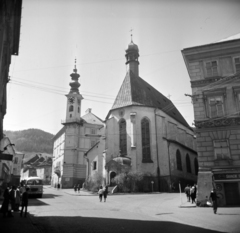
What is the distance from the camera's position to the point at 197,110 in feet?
64.6

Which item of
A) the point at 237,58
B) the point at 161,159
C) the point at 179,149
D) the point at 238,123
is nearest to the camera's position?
the point at 238,123

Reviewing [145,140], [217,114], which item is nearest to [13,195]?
[217,114]

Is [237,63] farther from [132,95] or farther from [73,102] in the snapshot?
[73,102]

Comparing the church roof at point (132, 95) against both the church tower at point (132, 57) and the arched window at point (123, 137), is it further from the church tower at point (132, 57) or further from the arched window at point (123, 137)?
the church tower at point (132, 57)

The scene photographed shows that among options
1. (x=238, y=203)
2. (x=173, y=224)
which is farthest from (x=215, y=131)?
(x=173, y=224)

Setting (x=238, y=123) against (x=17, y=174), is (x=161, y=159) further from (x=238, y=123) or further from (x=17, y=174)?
(x=17, y=174)

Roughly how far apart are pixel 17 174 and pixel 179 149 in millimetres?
51544

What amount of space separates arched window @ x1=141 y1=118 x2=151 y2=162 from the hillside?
250 feet

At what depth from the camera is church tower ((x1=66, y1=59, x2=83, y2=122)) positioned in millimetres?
56438

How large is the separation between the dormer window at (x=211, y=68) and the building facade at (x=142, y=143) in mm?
18372

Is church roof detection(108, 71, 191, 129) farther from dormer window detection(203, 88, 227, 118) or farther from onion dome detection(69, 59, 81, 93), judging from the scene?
dormer window detection(203, 88, 227, 118)

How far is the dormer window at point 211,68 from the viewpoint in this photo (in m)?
19.9

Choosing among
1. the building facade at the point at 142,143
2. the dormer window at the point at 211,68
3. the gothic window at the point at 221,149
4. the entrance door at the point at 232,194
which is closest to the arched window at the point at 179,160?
the building facade at the point at 142,143

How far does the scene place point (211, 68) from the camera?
65.9 ft
